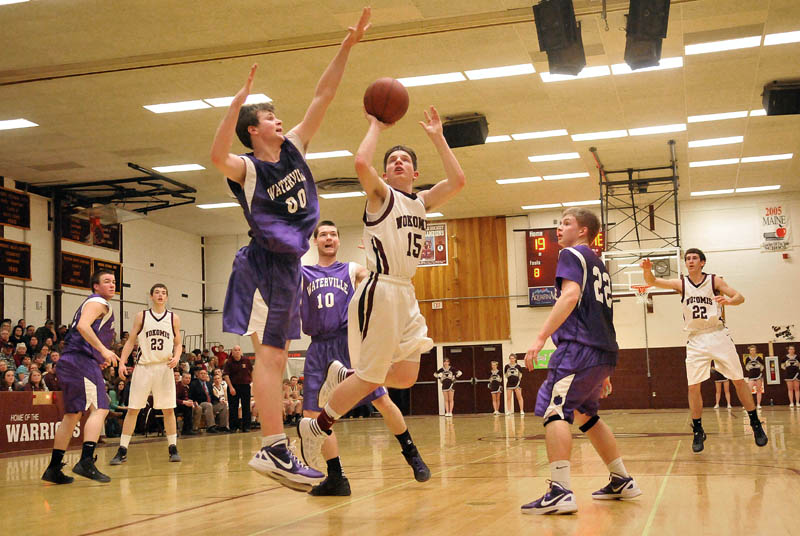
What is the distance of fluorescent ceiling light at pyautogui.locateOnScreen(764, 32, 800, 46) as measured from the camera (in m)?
12.4

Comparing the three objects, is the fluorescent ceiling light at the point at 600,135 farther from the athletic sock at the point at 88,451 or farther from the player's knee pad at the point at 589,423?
the player's knee pad at the point at 589,423

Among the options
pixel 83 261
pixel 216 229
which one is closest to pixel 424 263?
pixel 216 229

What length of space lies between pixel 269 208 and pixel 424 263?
21.1m

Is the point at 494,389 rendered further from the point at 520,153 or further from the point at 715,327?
the point at 715,327

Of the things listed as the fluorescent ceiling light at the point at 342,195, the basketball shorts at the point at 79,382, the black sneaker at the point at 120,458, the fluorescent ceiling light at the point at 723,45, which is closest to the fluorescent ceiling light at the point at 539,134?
the fluorescent ceiling light at the point at 723,45

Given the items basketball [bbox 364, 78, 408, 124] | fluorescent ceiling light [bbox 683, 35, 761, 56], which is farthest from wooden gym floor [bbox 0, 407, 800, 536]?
fluorescent ceiling light [bbox 683, 35, 761, 56]

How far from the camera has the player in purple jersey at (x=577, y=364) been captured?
418 centimetres

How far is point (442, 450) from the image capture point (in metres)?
9.24

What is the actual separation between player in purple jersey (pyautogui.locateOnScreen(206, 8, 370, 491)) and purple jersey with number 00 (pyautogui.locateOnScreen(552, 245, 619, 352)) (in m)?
1.40

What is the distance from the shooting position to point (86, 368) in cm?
738

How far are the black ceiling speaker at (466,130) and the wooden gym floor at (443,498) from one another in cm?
806

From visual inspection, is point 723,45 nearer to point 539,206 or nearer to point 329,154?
point 329,154

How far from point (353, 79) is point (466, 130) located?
9.39 feet

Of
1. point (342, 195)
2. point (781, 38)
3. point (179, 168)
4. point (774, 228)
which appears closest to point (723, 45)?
point (781, 38)
